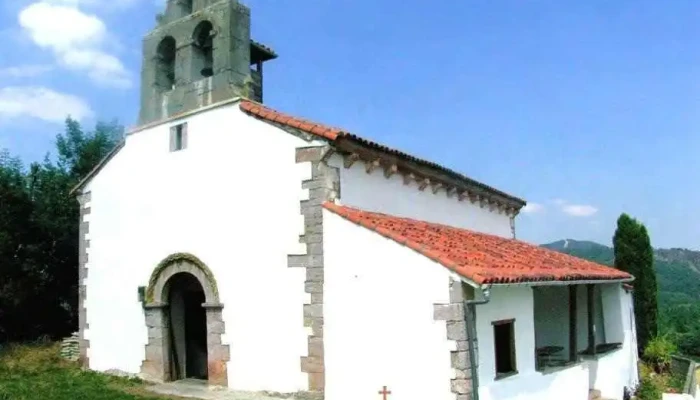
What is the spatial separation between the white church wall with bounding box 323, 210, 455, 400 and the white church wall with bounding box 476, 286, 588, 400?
0.63 metres

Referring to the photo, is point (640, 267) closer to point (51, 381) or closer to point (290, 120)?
point (290, 120)

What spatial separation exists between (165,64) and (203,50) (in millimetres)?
1033

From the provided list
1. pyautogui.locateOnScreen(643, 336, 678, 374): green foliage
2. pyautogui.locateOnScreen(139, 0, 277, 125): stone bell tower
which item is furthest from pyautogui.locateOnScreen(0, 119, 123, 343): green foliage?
pyautogui.locateOnScreen(643, 336, 678, 374): green foliage

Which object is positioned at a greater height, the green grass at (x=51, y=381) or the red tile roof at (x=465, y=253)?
the red tile roof at (x=465, y=253)

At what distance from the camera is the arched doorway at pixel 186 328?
1154 centimetres

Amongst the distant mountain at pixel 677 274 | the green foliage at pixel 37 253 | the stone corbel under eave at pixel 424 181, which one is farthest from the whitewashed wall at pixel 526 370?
the distant mountain at pixel 677 274

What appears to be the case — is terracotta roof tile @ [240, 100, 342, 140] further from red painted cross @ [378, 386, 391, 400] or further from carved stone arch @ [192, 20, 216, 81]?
Answer: red painted cross @ [378, 386, 391, 400]

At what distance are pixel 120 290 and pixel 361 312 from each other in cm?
597

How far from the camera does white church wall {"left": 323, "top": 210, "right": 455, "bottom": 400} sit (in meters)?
7.77

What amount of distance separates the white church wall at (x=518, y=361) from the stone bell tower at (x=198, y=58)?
5897 millimetres

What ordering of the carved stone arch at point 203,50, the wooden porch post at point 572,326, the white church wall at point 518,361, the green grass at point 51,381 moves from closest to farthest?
the white church wall at point 518,361 < the green grass at point 51,381 < the wooden porch post at point 572,326 < the carved stone arch at point 203,50

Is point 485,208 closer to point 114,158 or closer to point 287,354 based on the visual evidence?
point 287,354

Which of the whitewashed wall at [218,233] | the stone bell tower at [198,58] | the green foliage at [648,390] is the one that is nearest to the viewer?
the whitewashed wall at [218,233]

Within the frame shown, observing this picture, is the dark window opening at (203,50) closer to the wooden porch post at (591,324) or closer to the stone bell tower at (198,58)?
the stone bell tower at (198,58)
